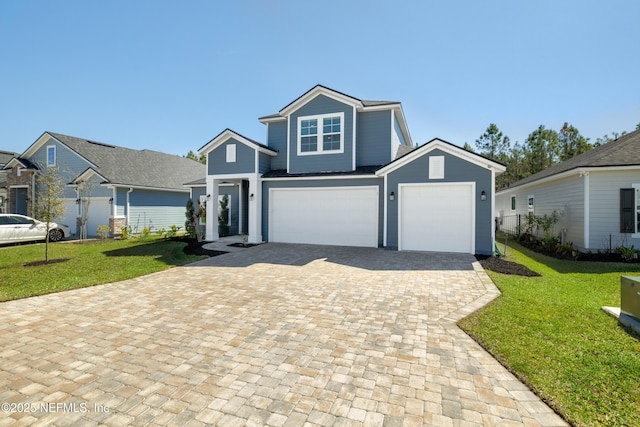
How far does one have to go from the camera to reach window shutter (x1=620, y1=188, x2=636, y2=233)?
10.6 metres

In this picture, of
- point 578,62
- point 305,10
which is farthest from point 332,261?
point 578,62

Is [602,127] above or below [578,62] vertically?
above

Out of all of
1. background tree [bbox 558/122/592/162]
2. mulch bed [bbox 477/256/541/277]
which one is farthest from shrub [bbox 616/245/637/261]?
background tree [bbox 558/122/592/162]

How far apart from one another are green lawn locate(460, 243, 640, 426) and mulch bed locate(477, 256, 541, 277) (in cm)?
115

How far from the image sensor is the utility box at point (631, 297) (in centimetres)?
→ 454

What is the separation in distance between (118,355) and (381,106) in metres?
12.7

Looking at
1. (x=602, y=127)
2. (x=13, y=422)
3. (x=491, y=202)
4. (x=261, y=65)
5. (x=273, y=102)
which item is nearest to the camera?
(x=13, y=422)

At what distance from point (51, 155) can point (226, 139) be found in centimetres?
1588

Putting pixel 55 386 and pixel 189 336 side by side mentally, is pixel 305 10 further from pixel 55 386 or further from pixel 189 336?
pixel 55 386

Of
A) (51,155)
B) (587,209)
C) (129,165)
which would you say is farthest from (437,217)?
(51,155)

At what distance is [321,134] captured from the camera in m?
13.8

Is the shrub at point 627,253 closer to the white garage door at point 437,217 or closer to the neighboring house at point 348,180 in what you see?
the neighboring house at point 348,180

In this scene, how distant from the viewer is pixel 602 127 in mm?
33969

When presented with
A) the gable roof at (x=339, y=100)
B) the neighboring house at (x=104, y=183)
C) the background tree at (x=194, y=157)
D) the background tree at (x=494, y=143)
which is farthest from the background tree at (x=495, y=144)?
the background tree at (x=194, y=157)
